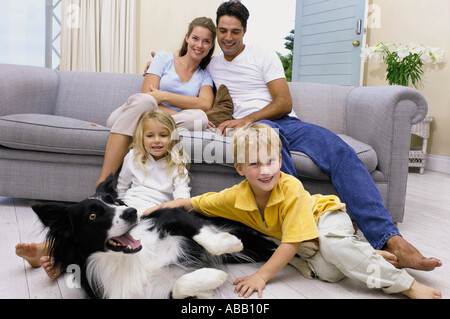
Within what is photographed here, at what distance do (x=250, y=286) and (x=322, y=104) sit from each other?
1.61m

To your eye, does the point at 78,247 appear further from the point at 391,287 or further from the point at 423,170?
the point at 423,170

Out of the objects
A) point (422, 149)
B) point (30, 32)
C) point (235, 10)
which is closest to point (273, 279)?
point (235, 10)

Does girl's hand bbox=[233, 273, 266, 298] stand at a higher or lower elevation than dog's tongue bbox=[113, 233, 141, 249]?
lower

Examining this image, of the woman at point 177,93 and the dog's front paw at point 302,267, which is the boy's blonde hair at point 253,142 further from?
the woman at point 177,93

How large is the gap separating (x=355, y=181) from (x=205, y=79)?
110cm

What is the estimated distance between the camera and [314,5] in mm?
4793

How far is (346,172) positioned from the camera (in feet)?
5.37

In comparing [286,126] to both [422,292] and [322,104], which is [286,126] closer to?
[322,104]

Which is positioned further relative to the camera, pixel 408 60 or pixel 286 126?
pixel 408 60

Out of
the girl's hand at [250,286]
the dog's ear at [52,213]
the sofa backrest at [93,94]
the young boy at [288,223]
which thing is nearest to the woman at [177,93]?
the sofa backrest at [93,94]

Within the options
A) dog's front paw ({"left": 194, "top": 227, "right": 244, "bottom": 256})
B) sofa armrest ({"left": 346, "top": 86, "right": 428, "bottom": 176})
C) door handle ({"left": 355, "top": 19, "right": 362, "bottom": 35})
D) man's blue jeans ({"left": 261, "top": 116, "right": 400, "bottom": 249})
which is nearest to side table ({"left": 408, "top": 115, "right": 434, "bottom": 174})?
door handle ({"left": 355, "top": 19, "right": 362, "bottom": 35})

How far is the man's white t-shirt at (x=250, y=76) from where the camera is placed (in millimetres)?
2227

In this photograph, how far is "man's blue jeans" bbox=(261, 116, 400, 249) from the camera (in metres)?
1.49

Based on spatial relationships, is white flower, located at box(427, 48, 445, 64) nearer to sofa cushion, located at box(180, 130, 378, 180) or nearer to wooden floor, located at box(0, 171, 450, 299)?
wooden floor, located at box(0, 171, 450, 299)
